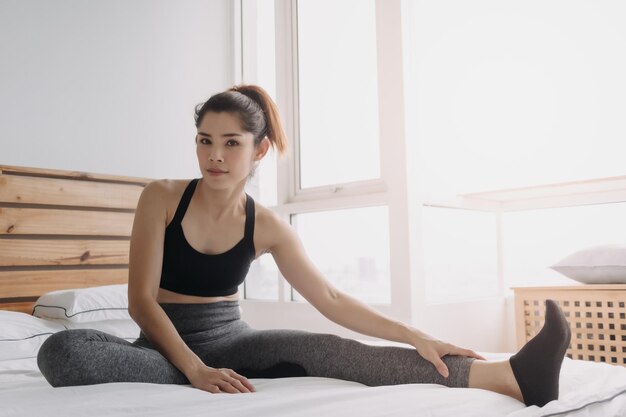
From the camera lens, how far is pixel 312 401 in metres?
1.00

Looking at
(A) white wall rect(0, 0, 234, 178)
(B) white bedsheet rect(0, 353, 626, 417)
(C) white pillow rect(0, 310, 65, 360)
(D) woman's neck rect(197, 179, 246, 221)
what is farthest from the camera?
(A) white wall rect(0, 0, 234, 178)

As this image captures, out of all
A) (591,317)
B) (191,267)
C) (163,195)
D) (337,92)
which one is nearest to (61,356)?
(191,267)

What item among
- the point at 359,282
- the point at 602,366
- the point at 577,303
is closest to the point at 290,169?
the point at 359,282

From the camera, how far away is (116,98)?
9.75 feet

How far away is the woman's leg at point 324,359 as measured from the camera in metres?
1.19

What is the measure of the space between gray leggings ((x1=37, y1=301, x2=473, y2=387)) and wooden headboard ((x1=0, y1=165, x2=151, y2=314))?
4.13ft

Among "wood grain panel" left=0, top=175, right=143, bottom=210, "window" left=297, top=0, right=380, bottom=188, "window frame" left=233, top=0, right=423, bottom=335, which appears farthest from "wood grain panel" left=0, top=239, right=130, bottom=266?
"window" left=297, top=0, right=380, bottom=188

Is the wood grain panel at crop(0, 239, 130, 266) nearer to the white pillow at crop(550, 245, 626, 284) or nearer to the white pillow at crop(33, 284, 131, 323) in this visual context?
the white pillow at crop(33, 284, 131, 323)

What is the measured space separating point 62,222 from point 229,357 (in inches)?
59.3

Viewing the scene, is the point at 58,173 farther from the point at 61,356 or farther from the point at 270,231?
the point at 61,356

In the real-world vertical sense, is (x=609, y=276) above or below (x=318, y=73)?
below

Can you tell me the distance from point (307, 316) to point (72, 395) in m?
1.91

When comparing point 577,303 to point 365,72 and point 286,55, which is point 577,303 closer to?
point 365,72

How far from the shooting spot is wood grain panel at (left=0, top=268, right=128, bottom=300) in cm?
241
